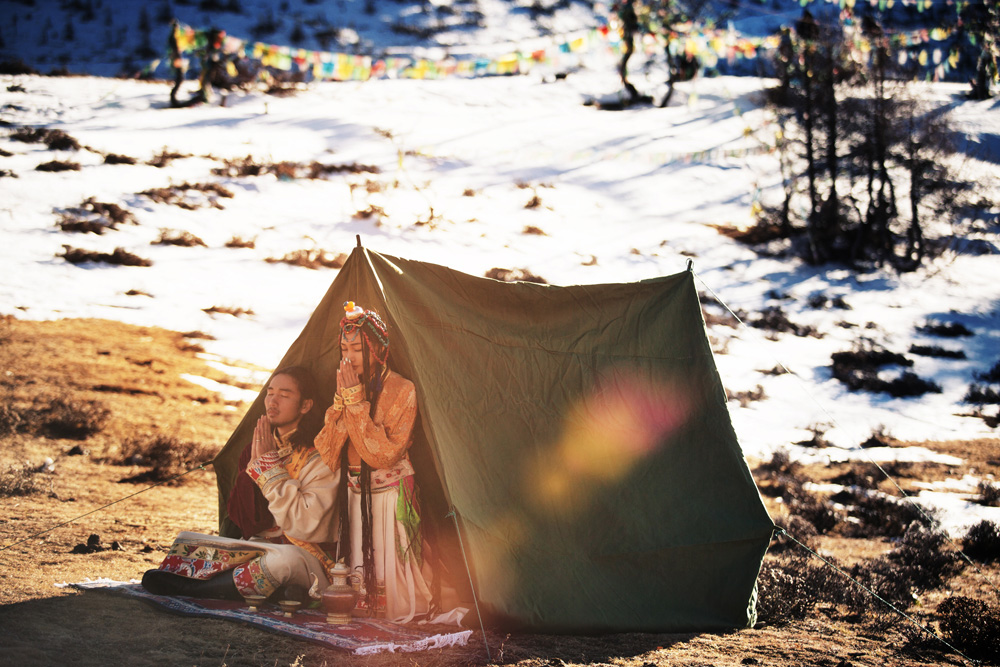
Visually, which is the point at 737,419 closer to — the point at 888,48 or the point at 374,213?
the point at 374,213

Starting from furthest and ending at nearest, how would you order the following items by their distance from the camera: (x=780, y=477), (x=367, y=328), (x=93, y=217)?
(x=93, y=217)
(x=780, y=477)
(x=367, y=328)

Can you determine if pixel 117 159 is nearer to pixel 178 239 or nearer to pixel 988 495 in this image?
pixel 178 239

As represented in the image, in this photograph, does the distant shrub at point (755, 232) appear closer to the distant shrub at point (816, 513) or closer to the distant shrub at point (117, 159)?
the distant shrub at point (816, 513)

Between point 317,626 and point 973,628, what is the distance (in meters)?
4.66

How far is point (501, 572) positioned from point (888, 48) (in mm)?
24405

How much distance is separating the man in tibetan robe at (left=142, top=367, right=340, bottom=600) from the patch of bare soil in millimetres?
362

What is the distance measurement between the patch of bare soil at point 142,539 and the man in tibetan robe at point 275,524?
1.19 ft

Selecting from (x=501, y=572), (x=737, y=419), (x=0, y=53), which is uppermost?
(x=0, y=53)

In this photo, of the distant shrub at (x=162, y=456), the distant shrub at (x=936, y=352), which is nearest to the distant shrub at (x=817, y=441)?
the distant shrub at (x=936, y=352)

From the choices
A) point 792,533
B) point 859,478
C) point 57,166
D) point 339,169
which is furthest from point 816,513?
point 57,166

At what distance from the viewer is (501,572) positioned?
15.4 ft

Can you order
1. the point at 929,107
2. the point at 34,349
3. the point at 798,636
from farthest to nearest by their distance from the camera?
1. the point at 929,107
2. the point at 34,349
3. the point at 798,636

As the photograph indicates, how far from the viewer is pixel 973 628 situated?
213 inches

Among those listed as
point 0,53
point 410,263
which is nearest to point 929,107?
point 410,263
